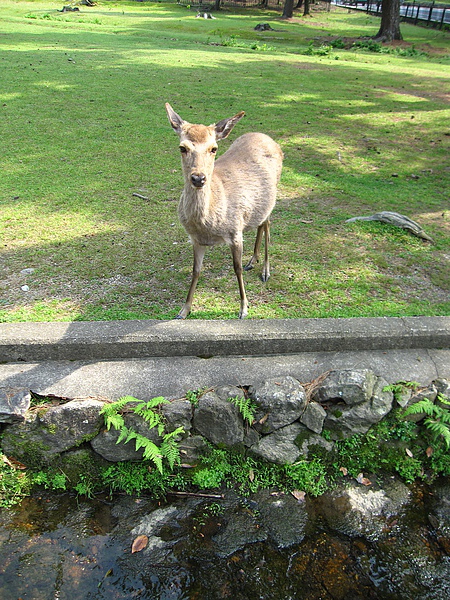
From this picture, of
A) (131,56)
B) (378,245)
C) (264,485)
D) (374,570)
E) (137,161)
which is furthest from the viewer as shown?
(131,56)

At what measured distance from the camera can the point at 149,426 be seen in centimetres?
332

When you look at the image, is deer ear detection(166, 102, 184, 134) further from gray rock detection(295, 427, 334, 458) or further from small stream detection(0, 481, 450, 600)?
small stream detection(0, 481, 450, 600)

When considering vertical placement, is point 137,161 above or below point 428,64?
below

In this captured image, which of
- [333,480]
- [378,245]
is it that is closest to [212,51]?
[378,245]

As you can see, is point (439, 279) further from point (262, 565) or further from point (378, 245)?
point (262, 565)

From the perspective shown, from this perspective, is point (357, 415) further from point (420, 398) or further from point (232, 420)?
point (232, 420)

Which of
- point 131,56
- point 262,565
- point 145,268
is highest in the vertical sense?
point 131,56

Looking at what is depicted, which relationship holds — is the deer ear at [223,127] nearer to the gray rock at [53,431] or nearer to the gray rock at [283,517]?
the gray rock at [53,431]

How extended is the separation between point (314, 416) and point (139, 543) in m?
1.44

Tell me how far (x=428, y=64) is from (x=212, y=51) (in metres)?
8.95

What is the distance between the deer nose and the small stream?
86.7 inches

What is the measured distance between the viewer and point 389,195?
704cm

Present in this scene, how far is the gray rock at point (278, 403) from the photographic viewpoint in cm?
339

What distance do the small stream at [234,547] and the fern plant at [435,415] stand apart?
41 cm
